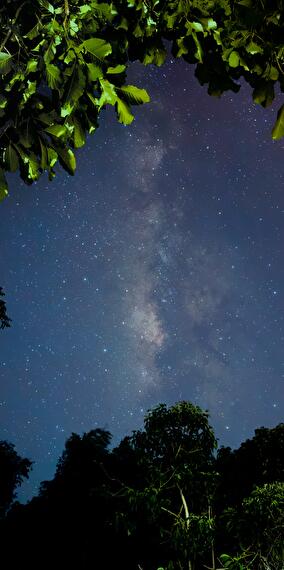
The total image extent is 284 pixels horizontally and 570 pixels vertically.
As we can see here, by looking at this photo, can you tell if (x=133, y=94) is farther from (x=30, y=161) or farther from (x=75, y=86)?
(x=30, y=161)

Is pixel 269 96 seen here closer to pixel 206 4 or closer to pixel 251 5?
pixel 251 5

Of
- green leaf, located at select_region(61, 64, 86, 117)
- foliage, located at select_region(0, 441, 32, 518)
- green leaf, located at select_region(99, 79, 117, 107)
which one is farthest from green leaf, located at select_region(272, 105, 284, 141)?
foliage, located at select_region(0, 441, 32, 518)

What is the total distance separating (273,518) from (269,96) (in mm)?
6503

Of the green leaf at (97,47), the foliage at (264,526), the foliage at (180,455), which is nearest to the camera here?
the green leaf at (97,47)

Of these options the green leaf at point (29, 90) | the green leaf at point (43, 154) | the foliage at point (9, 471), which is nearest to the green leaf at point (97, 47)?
the green leaf at point (29, 90)

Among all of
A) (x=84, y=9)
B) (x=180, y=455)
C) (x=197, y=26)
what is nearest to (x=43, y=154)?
(x=84, y=9)

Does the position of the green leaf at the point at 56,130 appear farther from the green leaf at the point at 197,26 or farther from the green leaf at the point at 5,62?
the green leaf at the point at 197,26

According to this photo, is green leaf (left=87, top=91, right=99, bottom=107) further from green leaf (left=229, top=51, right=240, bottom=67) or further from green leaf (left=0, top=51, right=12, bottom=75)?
green leaf (left=229, top=51, right=240, bottom=67)

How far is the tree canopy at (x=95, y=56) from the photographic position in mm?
1478

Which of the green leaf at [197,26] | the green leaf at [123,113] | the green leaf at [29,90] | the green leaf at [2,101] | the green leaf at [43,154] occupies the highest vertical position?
the green leaf at [197,26]

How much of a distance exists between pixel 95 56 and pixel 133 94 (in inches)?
7.5

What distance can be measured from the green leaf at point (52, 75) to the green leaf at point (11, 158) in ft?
0.94

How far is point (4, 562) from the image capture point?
1808 cm

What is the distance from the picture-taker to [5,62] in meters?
1.49
